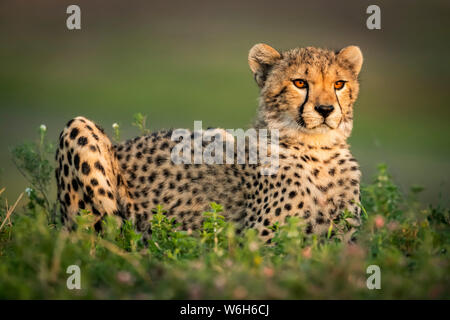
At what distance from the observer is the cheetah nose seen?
4156mm

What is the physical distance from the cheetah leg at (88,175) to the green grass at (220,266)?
2.35 feet

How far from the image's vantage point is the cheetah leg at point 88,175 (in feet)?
14.9

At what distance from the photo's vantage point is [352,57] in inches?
183

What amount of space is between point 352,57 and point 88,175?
1940 millimetres

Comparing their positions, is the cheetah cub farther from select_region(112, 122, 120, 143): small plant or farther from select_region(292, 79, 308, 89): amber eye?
select_region(112, 122, 120, 143): small plant

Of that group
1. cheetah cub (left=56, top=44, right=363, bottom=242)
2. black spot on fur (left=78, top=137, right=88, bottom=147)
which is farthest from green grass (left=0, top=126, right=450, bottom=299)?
black spot on fur (left=78, top=137, right=88, bottom=147)

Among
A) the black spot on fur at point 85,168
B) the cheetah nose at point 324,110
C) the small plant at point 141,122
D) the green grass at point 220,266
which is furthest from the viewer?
the small plant at point 141,122

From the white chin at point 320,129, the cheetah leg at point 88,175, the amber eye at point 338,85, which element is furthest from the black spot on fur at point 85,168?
the amber eye at point 338,85

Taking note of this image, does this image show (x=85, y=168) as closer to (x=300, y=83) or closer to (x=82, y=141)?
(x=82, y=141)

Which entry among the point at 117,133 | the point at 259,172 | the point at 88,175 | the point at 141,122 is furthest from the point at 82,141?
the point at 259,172

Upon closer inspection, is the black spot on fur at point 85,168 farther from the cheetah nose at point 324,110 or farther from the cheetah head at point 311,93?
the cheetah nose at point 324,110

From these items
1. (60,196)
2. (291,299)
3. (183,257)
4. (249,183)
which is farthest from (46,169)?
(291,299)
